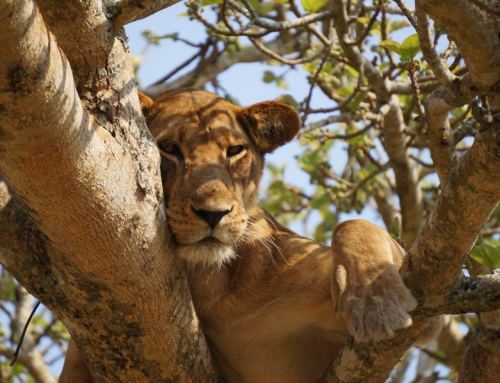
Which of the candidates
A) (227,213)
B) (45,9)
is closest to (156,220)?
(227,213)

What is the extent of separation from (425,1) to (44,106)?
1611 millimetres

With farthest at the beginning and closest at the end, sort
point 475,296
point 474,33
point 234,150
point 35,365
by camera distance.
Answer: point 35,365, point 234,150, point 475,296, point 474,33

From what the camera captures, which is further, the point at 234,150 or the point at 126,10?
the point at 234,150

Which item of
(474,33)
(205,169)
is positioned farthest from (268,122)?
(474,33)

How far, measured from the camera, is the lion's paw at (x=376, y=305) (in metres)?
4.39

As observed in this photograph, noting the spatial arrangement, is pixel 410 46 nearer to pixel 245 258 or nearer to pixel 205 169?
pixel 205 169

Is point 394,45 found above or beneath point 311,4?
beneath

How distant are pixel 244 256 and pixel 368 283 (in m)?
1.19

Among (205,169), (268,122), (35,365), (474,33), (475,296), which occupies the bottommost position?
(475,296)

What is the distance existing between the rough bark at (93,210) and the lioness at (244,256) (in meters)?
0.48

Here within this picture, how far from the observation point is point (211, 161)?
546 cm

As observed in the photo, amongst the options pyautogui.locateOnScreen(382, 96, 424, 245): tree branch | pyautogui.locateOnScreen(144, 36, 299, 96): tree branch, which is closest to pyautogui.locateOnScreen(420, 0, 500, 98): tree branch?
pyautogui.locateOnScreen(382, 96, 424, 245): tree branch

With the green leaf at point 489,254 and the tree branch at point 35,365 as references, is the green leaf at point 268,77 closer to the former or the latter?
the tree branch at point 35,365

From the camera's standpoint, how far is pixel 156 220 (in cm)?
440
